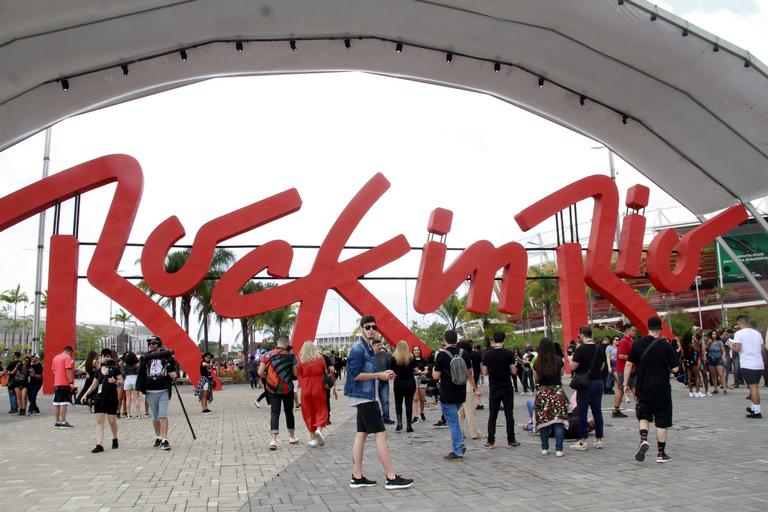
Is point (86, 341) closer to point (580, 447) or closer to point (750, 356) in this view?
point (750, 356)

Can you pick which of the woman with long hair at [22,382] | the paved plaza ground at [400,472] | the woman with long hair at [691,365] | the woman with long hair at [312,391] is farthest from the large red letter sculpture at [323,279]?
the woman with long hair at [691,365]

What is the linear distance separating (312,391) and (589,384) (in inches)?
167

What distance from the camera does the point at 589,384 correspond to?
29.2ft

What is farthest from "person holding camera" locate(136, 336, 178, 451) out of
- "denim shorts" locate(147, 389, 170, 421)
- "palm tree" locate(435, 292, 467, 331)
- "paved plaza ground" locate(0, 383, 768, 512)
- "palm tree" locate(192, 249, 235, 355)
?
"palm tree" locate(435, 292, 467, 331)

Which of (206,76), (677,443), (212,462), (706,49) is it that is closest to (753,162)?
(706,49)

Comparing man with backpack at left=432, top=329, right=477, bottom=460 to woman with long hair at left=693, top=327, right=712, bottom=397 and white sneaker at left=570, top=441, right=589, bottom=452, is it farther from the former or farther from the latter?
woman with long hair at left=693, top=327, right=712, bottom=397

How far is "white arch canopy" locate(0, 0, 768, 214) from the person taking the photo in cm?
1552

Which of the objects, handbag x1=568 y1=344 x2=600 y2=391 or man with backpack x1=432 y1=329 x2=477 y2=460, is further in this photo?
handbag x1=568 y1=344 x2=600 y2=391

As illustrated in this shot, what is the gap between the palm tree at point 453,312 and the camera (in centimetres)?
5478

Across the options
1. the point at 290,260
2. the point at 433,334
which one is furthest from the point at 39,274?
the point at 433,334

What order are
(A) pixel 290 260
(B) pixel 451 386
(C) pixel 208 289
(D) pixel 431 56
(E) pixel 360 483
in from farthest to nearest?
(C) pixel 208 289, (D) pixel 431 56, (A) pixel 290 260, (B) pixel 451 386, (E) pixel 360 483

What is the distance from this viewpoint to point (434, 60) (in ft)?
61.1

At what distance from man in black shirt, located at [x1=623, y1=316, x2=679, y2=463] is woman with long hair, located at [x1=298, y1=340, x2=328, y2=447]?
474 centimetres

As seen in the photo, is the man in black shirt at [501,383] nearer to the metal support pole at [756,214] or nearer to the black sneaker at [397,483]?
the black sneaker at [397,483]
